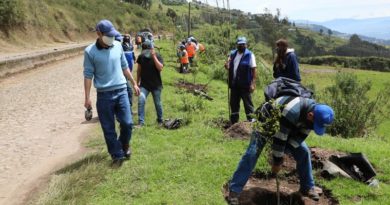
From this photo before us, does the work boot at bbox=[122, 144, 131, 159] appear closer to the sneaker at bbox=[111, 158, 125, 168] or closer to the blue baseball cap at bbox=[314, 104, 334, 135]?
the sneaker at bbox=[111, 158, 125, 168]

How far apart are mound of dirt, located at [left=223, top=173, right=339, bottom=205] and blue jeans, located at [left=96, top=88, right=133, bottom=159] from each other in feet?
5.87

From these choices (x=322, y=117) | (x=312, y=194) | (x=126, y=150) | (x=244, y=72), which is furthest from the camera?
(x=244, y=72)

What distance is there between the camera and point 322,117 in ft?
15.5

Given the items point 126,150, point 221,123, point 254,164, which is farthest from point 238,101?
point 254,164

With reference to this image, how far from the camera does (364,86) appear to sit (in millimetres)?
11977

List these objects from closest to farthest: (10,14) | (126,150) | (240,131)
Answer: (126,150) → (240,131) → (10,14)

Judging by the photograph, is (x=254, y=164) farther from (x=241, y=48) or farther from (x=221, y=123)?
(x=221, y=123)

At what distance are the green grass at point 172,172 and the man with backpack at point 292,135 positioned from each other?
1.49 feet

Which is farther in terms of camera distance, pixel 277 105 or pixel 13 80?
pixel 13 80

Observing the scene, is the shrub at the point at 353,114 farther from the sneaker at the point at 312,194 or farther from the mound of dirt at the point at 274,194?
the sneaker at the point at 312,194

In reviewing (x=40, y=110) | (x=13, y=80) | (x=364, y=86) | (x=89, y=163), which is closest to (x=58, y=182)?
(x=89, y=163)

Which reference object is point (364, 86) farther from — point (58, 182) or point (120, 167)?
point (58, 182)

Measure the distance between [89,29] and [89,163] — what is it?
123ft

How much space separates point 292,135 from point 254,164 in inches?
24.2
